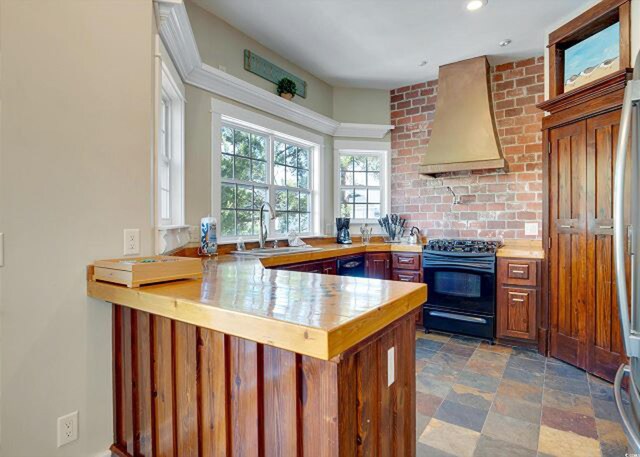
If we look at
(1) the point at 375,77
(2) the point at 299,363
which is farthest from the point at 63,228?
(1) the point at 375,77

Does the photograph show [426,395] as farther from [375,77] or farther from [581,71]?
[375,77]

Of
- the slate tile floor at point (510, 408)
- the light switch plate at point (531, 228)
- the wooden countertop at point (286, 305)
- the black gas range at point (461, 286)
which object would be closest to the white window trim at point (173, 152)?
the wooden countertop at point (286, 305)

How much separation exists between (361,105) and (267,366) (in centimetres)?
406

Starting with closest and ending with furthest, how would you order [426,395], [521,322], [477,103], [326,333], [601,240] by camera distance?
[326,333] → [426,395] → [601,240] → [521,322] → [477,103]

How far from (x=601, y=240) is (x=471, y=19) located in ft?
6.76

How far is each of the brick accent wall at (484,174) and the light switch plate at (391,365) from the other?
3156 millimetres

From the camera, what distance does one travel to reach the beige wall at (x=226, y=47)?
A: 2.70m

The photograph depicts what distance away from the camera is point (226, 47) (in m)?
2.95

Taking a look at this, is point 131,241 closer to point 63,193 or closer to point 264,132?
point 63,193

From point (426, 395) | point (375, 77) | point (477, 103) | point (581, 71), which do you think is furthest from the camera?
point (375, 77)

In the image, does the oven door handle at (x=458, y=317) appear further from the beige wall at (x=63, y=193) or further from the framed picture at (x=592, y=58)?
the beige wall at (x=63, y=193)

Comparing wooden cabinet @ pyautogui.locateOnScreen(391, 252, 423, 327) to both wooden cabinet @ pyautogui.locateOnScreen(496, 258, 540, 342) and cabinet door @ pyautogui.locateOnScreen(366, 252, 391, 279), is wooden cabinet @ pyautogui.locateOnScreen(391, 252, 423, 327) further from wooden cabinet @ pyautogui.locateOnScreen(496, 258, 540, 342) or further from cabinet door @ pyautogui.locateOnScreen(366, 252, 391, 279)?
wooden cabinet @ pyautogui.locateOnScreen(496, 258, 540, 342)

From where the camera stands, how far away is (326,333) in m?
0.74

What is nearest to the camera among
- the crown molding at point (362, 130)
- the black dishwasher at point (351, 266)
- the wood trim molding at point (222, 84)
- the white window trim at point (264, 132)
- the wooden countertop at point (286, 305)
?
the wooden countertop at point (286, 305)
